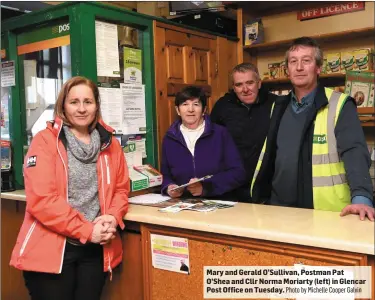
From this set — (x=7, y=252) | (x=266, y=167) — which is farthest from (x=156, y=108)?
(x=7, y=252)

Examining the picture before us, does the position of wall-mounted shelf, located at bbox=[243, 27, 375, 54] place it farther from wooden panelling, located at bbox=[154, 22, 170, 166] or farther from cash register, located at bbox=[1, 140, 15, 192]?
cash register, located at bbox=[1, 140, 15, 192]

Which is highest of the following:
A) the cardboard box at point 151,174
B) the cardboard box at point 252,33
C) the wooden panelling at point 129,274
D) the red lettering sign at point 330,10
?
the red lettering sign at point 330,10

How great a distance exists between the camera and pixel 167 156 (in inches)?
95.0

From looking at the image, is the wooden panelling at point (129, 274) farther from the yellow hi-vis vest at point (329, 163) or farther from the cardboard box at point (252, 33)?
the cardboard box at point (252, 33)

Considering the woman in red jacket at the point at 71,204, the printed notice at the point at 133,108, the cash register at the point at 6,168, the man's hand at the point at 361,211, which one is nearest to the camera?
the man's hand at the point at 361,211

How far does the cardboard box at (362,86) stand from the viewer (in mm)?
3375

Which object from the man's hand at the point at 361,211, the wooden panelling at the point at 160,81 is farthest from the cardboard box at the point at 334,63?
the man's hand at the point at 361,211

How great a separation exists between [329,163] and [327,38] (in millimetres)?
2130

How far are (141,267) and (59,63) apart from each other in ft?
4.44

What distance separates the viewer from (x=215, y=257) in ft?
5.80

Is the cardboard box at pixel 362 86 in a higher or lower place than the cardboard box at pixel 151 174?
higher

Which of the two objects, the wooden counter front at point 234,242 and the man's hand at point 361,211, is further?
the man's hand at point 361,211

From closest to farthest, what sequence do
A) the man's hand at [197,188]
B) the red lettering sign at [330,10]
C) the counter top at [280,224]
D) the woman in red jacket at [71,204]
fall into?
the counter top at [280,224]
the woman in red jacket at [71,204]
the man's hand at [197,188]
the red lettering sign at [330,10]

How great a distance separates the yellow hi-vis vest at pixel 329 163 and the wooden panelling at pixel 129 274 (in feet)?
2.89
